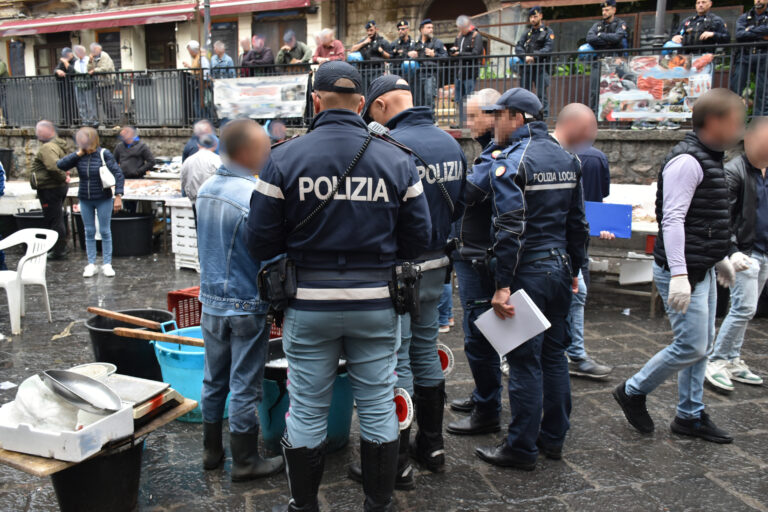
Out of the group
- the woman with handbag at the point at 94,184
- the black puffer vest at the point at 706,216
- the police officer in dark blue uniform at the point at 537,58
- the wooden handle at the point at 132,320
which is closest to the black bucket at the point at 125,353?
the wooden handle at the point at 132,320

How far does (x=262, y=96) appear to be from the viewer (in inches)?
492

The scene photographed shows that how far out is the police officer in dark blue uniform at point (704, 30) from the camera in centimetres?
940

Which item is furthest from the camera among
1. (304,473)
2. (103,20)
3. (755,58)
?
(103,20)

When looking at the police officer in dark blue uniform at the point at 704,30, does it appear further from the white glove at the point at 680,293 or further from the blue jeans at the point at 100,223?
the blue jeans at the point at 100,223

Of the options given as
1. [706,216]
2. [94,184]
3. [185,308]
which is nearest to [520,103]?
[706,216]

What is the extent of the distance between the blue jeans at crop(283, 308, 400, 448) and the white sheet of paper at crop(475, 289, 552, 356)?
2.72 ft

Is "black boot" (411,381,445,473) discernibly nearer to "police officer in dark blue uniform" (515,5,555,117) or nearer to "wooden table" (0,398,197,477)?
"wooden table" (0,398,197,477)

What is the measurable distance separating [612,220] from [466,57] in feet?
18.2

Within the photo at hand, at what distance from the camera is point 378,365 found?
8.91 ft

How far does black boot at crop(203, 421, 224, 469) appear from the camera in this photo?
137 inches

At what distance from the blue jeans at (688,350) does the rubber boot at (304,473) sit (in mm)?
2203

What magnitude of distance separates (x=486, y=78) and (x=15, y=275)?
7882 mm

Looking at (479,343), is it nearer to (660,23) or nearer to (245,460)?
(245,460)

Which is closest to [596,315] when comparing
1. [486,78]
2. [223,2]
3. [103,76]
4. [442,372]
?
[442,372]
